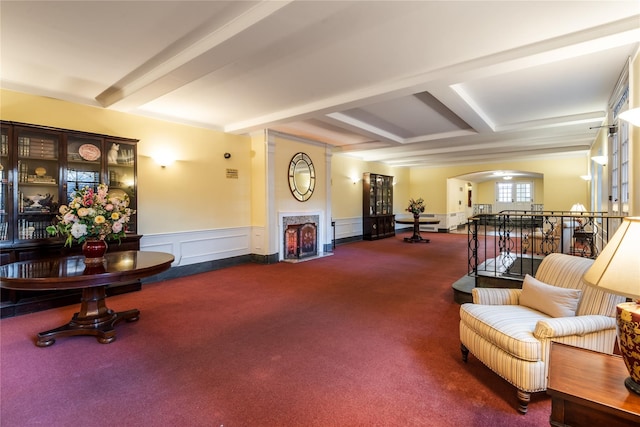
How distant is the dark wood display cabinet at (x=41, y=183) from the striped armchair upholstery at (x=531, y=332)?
443 cm

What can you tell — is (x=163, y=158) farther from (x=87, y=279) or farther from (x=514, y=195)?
(x=514, y=195)

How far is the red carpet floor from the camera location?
1861 mm

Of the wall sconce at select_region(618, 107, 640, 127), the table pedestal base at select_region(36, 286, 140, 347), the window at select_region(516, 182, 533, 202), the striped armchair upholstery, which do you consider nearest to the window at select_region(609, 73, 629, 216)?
the wall sconce at select_region(618, 107, 640, 127)

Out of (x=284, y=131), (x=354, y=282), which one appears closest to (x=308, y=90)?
(x=284, y=131)

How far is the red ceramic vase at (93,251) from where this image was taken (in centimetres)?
296

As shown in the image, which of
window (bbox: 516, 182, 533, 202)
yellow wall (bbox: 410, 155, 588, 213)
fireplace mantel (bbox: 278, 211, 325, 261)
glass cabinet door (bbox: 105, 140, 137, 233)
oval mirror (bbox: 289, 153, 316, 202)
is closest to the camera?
glass cabinet door (bbox: 105, 140, 137, 233)

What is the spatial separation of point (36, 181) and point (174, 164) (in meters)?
1.81

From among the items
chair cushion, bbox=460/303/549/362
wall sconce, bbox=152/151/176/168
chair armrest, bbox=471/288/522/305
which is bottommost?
chair cushion, bbox=460/303/549/362

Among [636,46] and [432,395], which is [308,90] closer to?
[636,46]

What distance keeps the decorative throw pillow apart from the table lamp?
3.42ft

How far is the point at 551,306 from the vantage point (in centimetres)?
224

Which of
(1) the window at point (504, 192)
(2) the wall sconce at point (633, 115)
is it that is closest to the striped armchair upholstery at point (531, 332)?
(2) the wall sconce at point (633, 115)

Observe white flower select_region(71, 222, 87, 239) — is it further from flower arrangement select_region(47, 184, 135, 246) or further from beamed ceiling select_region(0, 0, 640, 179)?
beamed ceiling select_region(0, 0, 640, 179)

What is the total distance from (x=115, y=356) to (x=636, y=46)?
538cm
